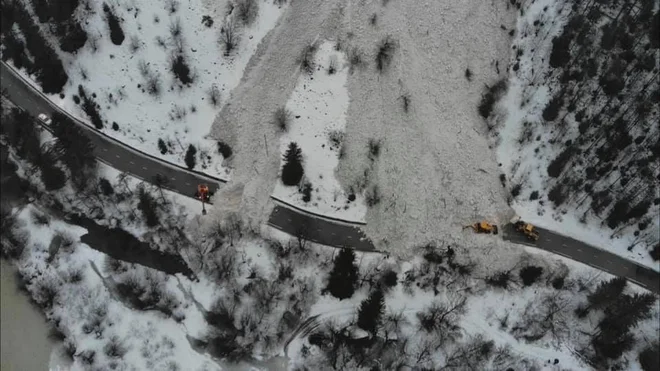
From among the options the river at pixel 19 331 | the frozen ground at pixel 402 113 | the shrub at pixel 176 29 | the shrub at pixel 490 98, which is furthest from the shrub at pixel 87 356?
the shrub at pixel 490 98

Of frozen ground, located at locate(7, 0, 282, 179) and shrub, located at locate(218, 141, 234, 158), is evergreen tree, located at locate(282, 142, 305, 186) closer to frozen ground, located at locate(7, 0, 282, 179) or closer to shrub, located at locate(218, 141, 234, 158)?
shrub, located at locate(218, 141, 234, 158)

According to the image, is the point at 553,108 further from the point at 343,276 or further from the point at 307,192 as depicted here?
the point at 343,276

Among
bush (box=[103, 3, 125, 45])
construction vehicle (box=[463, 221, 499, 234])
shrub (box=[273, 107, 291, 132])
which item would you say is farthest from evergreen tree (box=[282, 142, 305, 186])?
bush (box=[103, 3, 125, 45])

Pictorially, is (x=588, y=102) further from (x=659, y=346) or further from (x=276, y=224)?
(x=276, y=224)

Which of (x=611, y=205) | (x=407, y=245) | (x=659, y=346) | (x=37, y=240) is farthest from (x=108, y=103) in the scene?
(x=659, y=346)

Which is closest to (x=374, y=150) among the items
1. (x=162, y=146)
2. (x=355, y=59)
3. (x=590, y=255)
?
(x=355, y=59)

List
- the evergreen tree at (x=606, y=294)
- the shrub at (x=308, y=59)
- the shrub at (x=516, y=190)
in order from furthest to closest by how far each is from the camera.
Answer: the shrub at (x=308, y=59), the shrub at (x=516, y=190), the evergreen tree at (x=606, y=294)

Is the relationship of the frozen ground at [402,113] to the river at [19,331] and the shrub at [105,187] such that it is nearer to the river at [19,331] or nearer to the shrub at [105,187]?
the shrub at [105,187]
